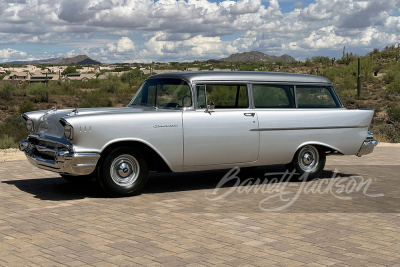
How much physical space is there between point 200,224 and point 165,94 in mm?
2982

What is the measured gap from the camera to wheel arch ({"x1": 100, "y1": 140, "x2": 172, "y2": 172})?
7.63 metres

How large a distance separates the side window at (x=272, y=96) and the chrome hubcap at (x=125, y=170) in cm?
237

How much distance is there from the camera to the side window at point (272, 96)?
8875 millimetres

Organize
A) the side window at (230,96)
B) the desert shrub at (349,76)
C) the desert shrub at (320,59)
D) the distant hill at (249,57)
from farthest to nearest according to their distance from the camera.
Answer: the distant hill at (249,57)
the desert shrub at (320,59)
the desert shrub at (349,76)
the side window at (230,96)

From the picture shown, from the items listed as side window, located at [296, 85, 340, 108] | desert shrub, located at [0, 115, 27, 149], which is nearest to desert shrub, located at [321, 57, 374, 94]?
desert shrub, located at [0, 115, 27, 149]

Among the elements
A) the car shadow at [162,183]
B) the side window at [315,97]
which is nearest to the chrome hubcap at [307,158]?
the car shadow at [162,183]

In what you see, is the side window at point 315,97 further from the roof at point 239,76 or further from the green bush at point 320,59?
the green bush at point 320,59

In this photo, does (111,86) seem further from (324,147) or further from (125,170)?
(125,170)

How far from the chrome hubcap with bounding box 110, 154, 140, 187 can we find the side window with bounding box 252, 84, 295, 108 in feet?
7.77

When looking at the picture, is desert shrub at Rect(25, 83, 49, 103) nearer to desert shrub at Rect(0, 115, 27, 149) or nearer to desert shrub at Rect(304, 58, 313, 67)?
desert shrub at Rect(0, 115, 27, 149)

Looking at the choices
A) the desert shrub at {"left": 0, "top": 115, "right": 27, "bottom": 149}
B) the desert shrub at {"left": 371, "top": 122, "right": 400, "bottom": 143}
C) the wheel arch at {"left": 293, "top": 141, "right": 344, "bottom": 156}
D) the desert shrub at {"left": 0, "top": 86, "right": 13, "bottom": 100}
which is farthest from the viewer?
the desert shrub at {"left": 0, "top": 86, "right": 13, "bottom": 100}

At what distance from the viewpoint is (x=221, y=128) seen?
8.25 metres

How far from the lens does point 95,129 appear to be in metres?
7.36

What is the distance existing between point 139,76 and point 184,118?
68.4 m
